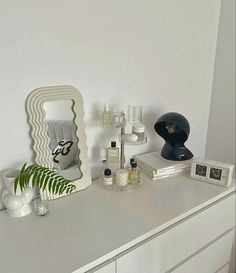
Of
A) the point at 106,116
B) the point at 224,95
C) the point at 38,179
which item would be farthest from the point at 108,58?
the point at 224,95

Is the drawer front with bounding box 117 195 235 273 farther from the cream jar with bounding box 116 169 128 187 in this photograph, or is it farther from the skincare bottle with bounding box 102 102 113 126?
the skincare bottle with bounding box 102 102 113 126

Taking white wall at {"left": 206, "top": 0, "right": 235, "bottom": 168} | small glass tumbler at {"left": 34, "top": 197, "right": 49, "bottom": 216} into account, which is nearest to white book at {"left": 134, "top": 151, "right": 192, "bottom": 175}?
white wall at {"left": 206, "top": 0, "right": 235, "bottom": 168}

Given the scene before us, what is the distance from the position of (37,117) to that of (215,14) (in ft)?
3.95

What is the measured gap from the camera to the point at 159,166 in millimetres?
1414

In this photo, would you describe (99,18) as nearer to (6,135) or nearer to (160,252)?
(6,135)

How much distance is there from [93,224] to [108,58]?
709mm

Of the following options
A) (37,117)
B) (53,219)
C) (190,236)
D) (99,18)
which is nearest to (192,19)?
(99,18)

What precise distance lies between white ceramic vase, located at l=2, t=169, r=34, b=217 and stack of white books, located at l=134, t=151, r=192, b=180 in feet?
1.87

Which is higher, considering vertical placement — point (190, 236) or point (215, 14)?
point (215, 14)

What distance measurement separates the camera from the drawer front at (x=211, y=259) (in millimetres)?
1254

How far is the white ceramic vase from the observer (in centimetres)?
107

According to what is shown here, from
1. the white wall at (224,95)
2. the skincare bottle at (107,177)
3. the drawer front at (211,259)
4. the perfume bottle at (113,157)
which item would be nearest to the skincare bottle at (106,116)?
the perfume bottle at (113,157)

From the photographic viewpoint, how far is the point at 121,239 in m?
0.97

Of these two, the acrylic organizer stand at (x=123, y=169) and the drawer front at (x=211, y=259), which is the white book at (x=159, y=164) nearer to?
the acrylic organizer stand at (x=123, y=169)
